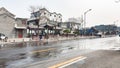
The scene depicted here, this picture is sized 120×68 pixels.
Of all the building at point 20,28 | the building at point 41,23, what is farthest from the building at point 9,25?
the building at point 41,23

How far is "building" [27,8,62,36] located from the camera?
68188 mm

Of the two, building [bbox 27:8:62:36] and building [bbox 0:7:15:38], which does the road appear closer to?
building [bbox 0:7:15:38]

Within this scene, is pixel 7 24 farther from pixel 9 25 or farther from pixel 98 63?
pixel 98 63

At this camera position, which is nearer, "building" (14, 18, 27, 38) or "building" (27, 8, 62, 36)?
"building" (14, 18, 27, 38)

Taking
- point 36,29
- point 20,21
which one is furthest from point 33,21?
point 20,21

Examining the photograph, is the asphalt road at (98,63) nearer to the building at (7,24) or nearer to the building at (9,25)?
the building at (7,24)

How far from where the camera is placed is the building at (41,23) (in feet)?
224

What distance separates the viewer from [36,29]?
68812mm

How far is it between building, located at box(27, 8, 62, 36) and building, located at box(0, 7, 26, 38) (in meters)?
5.79

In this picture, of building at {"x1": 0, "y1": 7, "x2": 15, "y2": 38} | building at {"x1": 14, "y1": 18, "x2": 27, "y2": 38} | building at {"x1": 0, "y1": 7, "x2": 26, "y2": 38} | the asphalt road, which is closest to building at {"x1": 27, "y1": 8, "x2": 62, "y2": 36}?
building at {"x1": 14, "y1": 18, "x2": 27, "y2": 38}

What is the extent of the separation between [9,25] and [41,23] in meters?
22.0

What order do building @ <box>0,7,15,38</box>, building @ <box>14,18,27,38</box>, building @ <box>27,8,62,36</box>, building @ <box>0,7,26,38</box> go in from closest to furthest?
building @ <box>0,7,15,38</box> → building @ <box>0,7,26,38</box> → building @ <box>14,18,27,38</box> → building @ <box>27,8,62,36</box>

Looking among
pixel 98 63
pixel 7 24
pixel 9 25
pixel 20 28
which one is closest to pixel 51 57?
pixel 98 63

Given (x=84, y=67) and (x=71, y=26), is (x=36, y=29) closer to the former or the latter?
(x=71, y=26)
